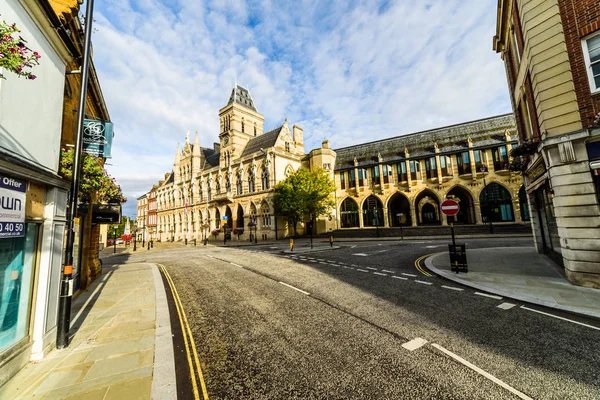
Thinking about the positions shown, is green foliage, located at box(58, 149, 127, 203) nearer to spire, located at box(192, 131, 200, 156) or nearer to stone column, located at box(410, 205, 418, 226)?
stone column, located at box(410, 205, 418, 226)

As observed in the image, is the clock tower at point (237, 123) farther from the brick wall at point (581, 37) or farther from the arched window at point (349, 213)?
the brick wall at point (581, 37)

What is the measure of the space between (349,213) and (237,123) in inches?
1118

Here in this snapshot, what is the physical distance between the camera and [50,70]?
15.6 feet

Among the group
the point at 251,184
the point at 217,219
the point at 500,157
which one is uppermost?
the point at 251,184

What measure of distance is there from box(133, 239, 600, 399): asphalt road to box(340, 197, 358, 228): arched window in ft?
107

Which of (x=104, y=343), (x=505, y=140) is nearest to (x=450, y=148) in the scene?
(x=505, y=140)

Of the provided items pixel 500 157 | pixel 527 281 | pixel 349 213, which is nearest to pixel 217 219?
pixel 349 213

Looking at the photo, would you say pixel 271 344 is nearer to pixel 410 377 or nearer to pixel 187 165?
pixel 410 377

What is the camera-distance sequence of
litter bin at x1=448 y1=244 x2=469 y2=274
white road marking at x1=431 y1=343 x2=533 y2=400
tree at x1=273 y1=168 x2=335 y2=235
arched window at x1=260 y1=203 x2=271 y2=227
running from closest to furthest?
white road marking at x1=431 y1=343 x2=533 y2=400, litter bin at x1=448 y1=244 x2=469 y2=274, tree at x1=273 y1=168 x2=335 y2=235, arched window at x1=260 y1=203 x2=271 y2=227

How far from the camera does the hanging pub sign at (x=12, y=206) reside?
325cm

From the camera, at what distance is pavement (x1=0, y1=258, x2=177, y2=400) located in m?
3.27

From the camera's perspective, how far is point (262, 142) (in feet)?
144

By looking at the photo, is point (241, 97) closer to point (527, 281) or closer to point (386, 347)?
point (527, 281)

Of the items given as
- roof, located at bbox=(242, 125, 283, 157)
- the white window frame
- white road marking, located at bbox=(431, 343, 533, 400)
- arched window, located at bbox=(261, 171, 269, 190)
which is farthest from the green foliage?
roof, located at bbox=(242, 125, 283, 157)
